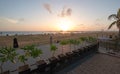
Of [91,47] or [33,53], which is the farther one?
[91,47]

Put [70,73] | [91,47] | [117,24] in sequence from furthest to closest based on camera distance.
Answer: [117,24], [91,47], [70,73]

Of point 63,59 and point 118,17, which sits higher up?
point 118,17

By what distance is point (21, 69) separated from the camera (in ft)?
14.3

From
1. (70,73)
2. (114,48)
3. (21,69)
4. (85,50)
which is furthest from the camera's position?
(114,48)

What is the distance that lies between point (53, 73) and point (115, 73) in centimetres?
306

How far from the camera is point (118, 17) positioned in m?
18.5

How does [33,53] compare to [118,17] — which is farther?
[118,17]

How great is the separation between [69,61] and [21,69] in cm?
345

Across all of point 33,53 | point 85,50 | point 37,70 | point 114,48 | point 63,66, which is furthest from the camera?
point 114,48

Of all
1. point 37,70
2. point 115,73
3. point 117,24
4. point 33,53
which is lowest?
point 115,73

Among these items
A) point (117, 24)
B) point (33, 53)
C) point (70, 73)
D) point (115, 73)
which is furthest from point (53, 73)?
point (117, 24)

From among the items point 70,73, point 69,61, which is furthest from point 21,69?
point 69,61

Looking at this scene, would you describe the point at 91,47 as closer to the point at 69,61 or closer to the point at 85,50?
the point at 85,50

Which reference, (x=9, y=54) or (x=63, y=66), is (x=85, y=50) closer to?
(x=63, y=66)
